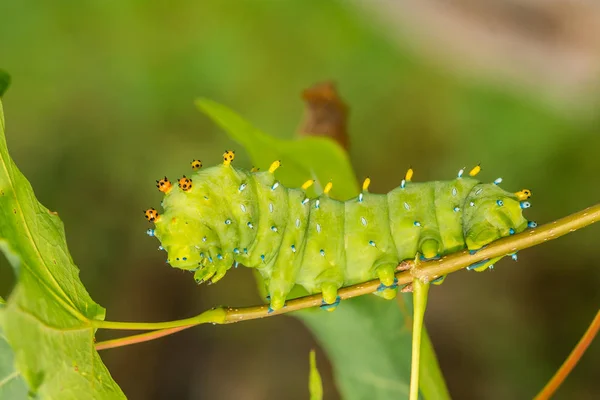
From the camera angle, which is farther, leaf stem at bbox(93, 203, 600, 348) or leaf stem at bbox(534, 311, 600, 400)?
leaf stem at bbox(534, 311, 600, 400)

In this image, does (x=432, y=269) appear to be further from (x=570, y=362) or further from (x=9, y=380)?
(x=9, y=380)

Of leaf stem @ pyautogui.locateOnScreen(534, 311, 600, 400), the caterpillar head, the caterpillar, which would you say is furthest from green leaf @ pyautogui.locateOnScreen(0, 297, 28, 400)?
leaf stem @ pyautogui.locateOnScreen(534, 311, 600, 400)

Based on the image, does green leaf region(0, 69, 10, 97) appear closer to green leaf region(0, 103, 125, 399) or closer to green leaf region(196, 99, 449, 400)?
green leaf region(0, 103, 125, 399)

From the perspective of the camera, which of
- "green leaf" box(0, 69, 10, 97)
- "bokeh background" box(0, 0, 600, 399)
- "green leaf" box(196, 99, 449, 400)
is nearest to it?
"green leaf" box(0, 69, 10, 97)

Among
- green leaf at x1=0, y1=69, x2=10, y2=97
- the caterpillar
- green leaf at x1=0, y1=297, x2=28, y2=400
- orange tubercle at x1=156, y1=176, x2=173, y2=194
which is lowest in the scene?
green leaf at x1=0, y1=297, x2=28, y2=400

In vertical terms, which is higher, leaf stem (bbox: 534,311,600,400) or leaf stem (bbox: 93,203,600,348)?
leaf stem (bbox: 93,203,600,348)

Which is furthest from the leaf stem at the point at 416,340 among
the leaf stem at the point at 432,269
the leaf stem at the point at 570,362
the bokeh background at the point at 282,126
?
the bokeh background at the point at 282,126
